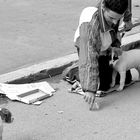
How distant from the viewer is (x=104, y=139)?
3.89 meters

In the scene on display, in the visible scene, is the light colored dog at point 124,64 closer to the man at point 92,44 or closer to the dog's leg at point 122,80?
the dog's leg at point 122,80

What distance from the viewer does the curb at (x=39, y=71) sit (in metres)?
4.91

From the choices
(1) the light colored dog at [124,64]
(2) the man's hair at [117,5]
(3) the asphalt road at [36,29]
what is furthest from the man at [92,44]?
(3) the asphalt road at [36,29]

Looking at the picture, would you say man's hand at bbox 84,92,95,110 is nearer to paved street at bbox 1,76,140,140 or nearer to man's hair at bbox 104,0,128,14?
paved street at bbox 1,76,140,140

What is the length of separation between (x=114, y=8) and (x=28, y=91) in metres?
1.17

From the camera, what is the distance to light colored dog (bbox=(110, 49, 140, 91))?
4.68 meters

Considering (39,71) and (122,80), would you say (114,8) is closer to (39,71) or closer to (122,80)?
(122,80)

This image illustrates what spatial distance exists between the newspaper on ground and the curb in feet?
0.46

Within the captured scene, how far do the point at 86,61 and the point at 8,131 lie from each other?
3.13 feet

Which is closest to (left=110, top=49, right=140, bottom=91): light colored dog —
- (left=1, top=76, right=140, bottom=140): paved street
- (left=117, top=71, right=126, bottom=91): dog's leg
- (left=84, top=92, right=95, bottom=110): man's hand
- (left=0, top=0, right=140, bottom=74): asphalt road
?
(left=117, top=71, right=126, bottom=91): dog's leg

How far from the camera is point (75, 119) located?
4219 mm

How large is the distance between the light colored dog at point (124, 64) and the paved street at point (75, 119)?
0.52 feet

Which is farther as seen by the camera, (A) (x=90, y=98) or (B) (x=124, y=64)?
(B) (x=124, y=64)

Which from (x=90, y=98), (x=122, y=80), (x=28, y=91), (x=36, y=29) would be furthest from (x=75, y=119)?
(x=36, y=29)
